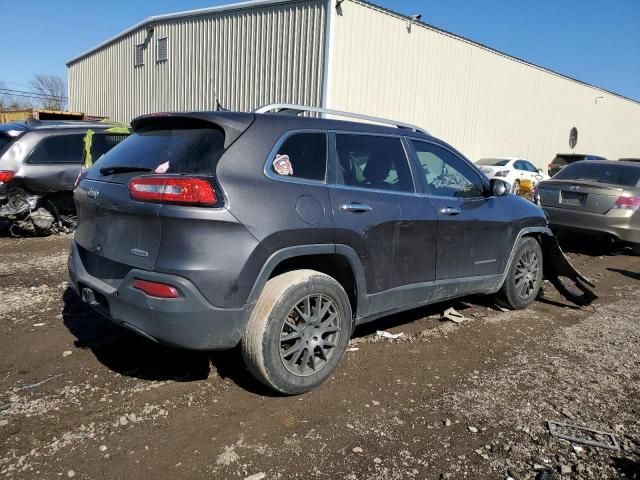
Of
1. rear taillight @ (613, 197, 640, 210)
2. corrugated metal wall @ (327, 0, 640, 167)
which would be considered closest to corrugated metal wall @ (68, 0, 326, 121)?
corrugated metal wall @ (327, 0, 640, 167)

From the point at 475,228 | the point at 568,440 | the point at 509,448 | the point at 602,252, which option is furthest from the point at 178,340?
the point at 602,252

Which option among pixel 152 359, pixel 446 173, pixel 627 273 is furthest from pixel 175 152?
pixel 627 273

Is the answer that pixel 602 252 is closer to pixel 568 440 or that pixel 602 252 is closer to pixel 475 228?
pixel 475 228

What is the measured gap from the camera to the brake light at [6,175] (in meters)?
7.09

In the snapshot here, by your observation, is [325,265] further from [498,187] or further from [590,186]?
[590,186]

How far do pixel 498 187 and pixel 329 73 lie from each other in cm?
1051

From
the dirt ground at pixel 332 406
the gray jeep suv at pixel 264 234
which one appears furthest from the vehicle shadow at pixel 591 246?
the gray jeep suv at pixel 264 234

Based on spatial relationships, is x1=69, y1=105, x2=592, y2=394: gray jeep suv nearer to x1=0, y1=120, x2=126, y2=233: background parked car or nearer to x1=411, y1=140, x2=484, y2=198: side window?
x1=411, y1=140, x2=484, y2=198: side window

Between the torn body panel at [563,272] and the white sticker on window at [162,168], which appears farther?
the torn body panel at [563,272]

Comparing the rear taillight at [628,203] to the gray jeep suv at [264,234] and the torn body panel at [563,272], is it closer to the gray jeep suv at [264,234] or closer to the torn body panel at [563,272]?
the torn body panel at [563,272]

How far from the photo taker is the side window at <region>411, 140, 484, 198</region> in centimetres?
420

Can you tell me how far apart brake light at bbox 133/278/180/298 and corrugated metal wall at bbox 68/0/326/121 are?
40.8 feet

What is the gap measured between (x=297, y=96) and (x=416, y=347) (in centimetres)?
1203

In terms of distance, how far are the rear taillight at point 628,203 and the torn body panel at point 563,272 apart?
2930 mm
